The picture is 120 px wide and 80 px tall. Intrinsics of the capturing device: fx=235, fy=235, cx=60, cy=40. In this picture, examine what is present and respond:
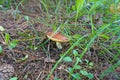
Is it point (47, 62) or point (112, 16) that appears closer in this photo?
point (47, 62)

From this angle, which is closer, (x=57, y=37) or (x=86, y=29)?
(x=57, y=37)

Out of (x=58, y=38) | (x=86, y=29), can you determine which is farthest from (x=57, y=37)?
(x=86, y=29)

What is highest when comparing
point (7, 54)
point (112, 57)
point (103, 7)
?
point (103, 7)

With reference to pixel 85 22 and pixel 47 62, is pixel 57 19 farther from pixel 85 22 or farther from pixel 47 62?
pixel 47 62

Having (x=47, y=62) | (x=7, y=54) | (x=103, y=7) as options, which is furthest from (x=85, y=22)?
Result: (x=7, y=54)

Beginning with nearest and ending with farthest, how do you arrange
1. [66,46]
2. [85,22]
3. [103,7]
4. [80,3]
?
1. [66,46]
2. [80,3]
3. [85,22]
4. [103,7]

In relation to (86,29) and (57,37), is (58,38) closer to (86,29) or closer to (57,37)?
(57,37)

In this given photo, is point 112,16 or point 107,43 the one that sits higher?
point 112,16

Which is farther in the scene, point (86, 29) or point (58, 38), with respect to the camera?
point (86, 29)
